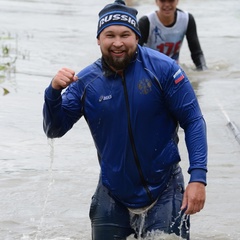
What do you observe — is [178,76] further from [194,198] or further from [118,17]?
[194,198]

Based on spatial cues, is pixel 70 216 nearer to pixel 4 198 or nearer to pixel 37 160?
pixel 4 198

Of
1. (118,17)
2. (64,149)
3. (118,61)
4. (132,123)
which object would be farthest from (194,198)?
(64,149)

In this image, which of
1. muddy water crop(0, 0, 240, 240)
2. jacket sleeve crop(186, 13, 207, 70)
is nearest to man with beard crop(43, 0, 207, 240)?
muddy water crop(0, 0, 240, 240)

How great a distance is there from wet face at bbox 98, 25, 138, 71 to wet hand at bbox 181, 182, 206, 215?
2.54ft

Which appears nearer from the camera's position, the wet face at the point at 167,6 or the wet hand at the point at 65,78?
the wet hand at the point at 65,78

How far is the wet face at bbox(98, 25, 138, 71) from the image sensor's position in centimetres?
491

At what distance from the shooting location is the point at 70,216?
718 cm

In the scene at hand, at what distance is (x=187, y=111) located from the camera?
493cm

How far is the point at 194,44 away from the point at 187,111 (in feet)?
22.1

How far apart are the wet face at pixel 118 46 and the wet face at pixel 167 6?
15.6ft

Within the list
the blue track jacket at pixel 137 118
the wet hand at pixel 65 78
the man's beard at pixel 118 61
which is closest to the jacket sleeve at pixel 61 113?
the blue track jacket at pixel 137 118

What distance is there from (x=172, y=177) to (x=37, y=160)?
3759mm

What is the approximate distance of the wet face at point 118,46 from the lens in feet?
16.1

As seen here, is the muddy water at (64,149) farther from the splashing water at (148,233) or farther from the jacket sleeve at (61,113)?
the jacket sleeve at (61,113)
